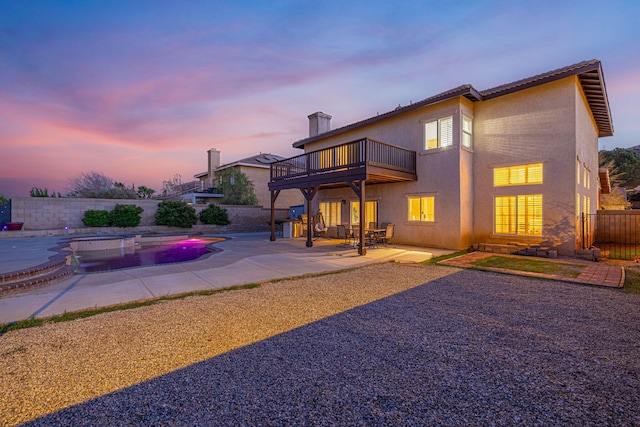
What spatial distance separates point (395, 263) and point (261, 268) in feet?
13.2

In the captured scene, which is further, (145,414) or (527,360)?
(527,360)

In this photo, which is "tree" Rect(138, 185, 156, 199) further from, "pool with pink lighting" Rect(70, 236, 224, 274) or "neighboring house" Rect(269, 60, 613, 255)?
"neighboring house" Rect(269, 60, 613, 255)

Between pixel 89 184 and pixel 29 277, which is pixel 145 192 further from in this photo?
pixel 29 277

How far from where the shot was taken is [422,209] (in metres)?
12.5

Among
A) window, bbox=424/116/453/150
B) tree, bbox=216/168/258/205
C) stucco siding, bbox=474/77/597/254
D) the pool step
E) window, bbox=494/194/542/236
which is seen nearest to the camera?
the pool step

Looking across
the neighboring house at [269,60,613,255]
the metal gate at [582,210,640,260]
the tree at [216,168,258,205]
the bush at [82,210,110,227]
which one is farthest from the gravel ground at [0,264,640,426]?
the tree at [216,168,258,205]

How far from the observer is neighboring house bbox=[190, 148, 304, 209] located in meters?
27.5

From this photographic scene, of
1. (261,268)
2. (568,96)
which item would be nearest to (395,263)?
(261,268)

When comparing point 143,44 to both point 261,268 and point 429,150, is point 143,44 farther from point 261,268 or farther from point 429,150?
point 429,150

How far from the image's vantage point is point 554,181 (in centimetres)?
979

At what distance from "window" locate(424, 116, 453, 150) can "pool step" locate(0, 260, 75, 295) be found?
12.7 metres

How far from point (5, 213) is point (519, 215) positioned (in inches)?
1022

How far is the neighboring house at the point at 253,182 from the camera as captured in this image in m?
27.5


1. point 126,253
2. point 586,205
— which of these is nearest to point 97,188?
point 126,253
